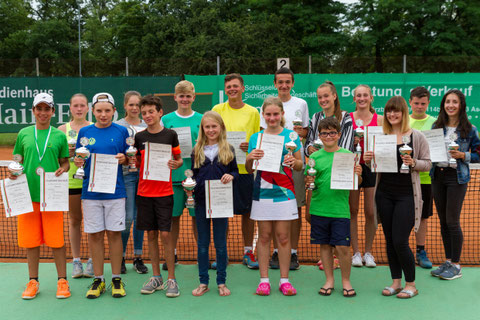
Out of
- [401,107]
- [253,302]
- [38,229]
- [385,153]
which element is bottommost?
[253,302]

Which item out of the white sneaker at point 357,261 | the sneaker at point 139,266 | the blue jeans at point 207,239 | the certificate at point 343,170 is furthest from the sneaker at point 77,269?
the white sneaker at point 357,261

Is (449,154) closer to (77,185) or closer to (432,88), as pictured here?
(77,185)

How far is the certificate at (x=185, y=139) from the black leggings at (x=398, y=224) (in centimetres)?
190

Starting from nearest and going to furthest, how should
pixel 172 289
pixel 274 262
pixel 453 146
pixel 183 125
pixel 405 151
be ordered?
pixel 405 151 → pixel 172 289 → pixel 453 146 → pixel 183 125 → pixel 274 262

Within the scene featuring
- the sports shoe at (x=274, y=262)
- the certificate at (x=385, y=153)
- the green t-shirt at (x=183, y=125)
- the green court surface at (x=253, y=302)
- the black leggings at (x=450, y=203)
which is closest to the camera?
the green court surface at (x=253, y=302)

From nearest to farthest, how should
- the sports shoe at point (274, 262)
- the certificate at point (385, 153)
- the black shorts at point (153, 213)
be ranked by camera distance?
the certificate at point (385, 153)
the black shorts at point (153, 213)
the sports shoe at point (274, 262)

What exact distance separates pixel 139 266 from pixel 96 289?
75cm

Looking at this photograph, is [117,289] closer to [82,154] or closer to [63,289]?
[63,289]

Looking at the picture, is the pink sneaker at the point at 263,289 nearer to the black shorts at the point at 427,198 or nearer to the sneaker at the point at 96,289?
the sneaker at the point at 96,289

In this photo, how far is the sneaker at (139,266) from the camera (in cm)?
493

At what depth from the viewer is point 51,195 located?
4117 mm

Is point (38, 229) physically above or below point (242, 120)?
below

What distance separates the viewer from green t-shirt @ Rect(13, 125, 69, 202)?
13.8 ft

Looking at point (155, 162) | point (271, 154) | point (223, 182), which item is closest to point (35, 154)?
point (155, 162)
